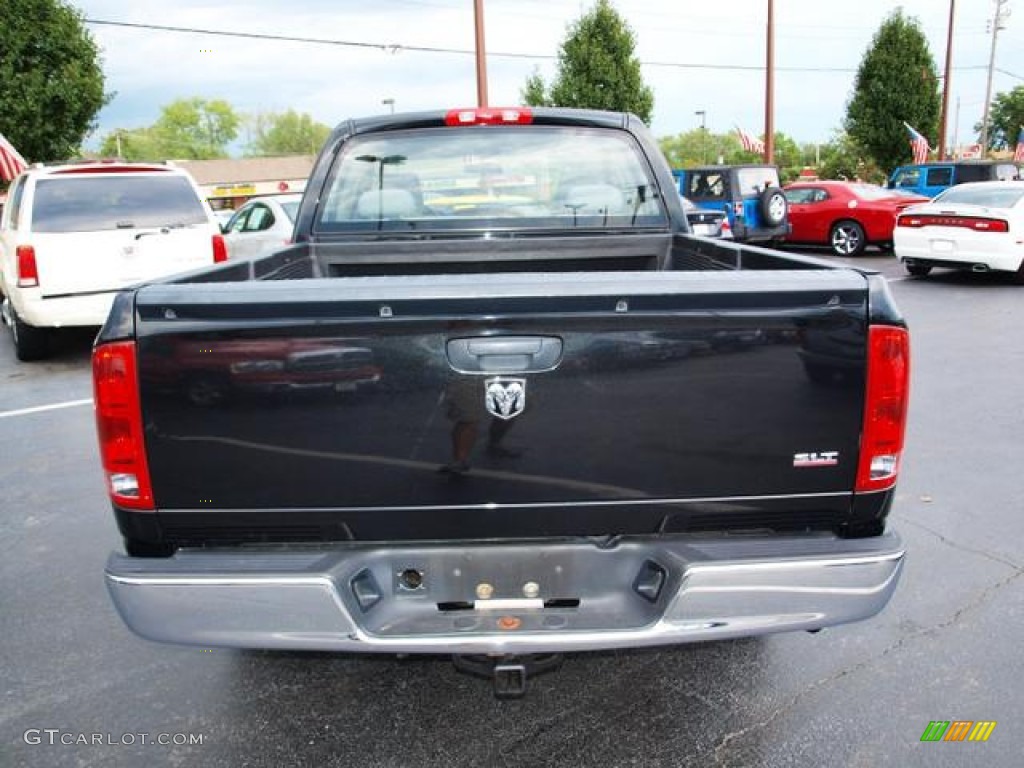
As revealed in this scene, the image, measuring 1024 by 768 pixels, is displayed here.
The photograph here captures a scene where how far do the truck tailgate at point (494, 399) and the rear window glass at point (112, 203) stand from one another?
6765 mm

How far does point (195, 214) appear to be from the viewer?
28.1ft

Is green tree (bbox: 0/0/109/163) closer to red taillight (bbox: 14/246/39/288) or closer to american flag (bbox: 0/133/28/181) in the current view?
american flag (bbox: 0/133/28/181)

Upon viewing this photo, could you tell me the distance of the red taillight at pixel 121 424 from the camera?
210 centimetres

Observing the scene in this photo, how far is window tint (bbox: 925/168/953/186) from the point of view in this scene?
2172cm

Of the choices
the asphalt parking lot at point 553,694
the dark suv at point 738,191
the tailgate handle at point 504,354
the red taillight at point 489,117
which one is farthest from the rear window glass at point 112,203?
the dark suv at point 738,191

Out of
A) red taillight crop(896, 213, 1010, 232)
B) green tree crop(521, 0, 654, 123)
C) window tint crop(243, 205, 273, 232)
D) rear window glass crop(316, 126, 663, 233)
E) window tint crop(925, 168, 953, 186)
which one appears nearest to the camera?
rear window glass crop(316, 126, 663, 233)

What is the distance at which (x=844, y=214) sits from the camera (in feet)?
56.1

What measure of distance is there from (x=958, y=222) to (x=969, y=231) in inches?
8.1

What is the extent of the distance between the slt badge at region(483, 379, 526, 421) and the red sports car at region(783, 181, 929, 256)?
16545 mm

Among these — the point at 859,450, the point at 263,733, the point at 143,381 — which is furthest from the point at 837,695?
the point at 143,381

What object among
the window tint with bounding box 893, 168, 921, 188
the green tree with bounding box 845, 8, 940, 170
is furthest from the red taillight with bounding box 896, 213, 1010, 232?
the green tree with bounding box 845, 8, 940, 170

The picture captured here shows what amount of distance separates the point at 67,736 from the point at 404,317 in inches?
72.8

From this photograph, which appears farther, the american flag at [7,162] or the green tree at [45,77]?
the green tree at [45,77]

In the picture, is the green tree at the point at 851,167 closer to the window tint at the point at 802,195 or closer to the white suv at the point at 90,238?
the window tint at the point at 802,195
